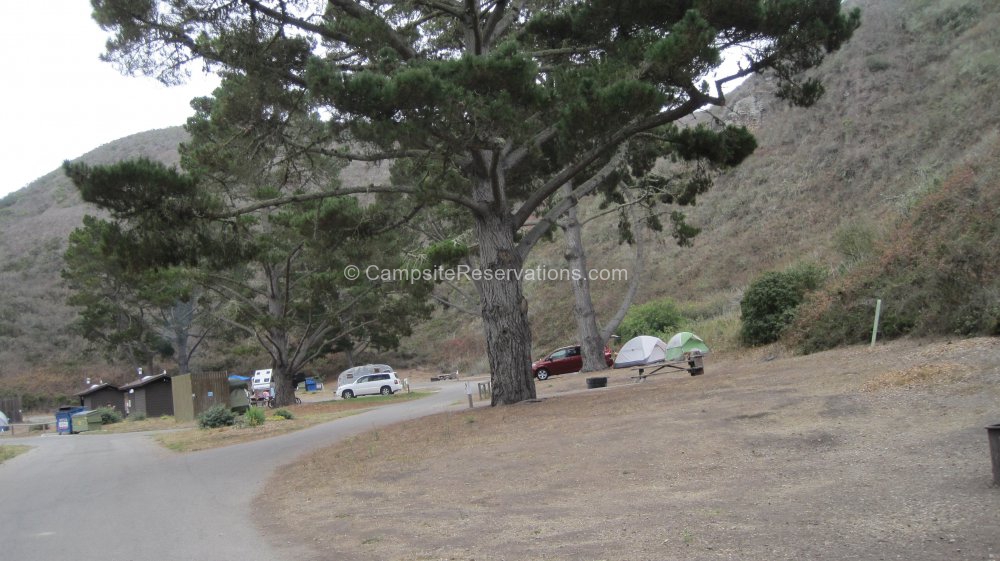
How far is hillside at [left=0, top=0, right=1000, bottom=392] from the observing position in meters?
35.8

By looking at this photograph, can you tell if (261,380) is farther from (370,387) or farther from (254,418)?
(254,418)

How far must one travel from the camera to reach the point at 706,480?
733 centimetres

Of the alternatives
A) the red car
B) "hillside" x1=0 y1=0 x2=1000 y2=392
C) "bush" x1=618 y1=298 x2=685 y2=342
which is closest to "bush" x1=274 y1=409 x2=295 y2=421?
the red car

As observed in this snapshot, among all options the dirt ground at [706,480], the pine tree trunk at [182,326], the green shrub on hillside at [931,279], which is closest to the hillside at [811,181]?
the green shrub on hillside at [931,279]

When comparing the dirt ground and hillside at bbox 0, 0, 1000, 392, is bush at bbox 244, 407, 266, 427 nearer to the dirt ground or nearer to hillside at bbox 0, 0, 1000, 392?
the dirt ground

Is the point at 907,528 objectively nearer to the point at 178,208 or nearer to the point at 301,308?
the point at 178,208

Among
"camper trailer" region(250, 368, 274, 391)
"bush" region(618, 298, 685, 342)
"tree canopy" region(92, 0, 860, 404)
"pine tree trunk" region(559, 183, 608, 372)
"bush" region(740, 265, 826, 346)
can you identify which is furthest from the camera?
"camper trailer" region(250, 368, 274, 391)

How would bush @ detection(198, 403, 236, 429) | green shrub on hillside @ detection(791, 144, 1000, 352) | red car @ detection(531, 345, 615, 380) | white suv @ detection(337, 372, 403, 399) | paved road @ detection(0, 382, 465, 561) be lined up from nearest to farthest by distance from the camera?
paved road @ detection(0, 382, 465, 561), green shrub on hillside @ detection(791, 144, 1000, 352), bush @ detection(198, 403, 236, 429), red car @ detection(531, 345, 615, 380), white suv @ detection(337, 372, 403, 399)

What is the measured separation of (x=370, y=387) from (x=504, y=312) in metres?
26.6

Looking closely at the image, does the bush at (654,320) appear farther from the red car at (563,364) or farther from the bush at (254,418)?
the bush at (254,418)

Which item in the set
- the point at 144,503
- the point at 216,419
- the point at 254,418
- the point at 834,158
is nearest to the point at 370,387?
the point at 216,419

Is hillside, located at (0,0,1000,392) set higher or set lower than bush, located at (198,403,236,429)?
higher

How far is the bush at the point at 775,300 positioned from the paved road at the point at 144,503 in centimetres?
1243

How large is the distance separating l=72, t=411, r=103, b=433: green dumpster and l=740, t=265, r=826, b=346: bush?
26953 mm
